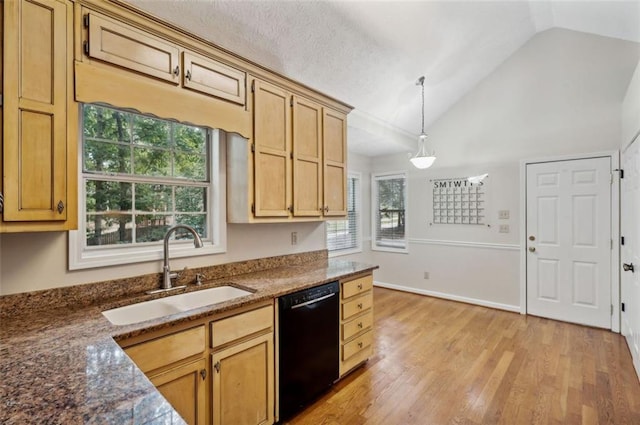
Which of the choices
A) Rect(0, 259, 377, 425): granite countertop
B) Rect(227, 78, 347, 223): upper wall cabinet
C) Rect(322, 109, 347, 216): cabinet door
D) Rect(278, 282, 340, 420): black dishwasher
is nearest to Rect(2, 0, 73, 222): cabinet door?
Rect(0, 259, 377, 425): granite countertop

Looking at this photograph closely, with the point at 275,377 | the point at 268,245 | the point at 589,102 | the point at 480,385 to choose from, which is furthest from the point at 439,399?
the point at 589,102

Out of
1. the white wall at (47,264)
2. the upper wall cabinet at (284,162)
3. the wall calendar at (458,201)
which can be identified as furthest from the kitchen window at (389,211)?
the white wall at (47,264)

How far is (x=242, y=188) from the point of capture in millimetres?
2287

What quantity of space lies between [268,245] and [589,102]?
4.04 m

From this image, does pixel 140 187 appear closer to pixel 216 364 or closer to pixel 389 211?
pixel 216 364

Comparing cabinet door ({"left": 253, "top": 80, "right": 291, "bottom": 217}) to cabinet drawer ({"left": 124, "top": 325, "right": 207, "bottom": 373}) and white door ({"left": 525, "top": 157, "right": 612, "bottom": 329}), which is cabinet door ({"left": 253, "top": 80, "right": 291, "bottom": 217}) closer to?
cabinet drawer ({"left": 124, "top": 325, "right": 207, "bottom": 373})

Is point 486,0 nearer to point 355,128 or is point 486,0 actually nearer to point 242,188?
point 355,128

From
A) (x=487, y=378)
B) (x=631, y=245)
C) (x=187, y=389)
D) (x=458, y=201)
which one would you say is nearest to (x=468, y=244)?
(x=458, y=201)

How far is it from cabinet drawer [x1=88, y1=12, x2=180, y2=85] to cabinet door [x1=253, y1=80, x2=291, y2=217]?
609 millimetres

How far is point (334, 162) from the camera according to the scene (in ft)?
9.55

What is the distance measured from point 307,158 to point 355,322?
4.76 feet

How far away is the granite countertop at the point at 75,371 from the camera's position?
771 mm

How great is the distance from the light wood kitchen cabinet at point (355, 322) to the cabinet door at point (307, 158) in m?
0.71

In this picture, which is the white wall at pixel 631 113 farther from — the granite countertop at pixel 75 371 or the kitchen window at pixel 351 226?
the granite countertop at pixel 75 371
